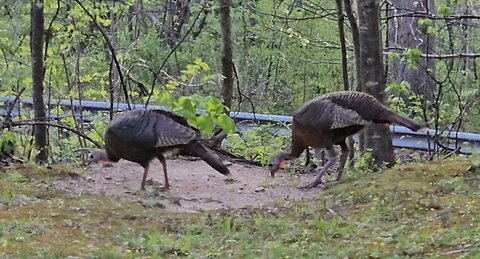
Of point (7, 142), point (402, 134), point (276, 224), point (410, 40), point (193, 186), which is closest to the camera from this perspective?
point (276, 224)

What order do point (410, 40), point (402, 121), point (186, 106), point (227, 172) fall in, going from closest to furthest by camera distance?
point (186, 106) < point (402, 121) < point (227, 172) < point (410, 40)

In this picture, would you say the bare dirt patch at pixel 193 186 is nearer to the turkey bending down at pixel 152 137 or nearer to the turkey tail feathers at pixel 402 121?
the turkey bending down at pixel 152 137

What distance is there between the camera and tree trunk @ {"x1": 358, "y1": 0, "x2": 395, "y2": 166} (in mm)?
9266

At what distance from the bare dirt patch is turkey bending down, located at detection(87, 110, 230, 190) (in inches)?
12.4

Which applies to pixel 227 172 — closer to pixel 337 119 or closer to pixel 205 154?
pixel 205 154

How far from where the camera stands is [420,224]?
20.3 ft

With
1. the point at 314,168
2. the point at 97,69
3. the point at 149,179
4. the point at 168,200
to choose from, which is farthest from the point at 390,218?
the point at 97,69

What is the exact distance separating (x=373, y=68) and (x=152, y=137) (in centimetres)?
268

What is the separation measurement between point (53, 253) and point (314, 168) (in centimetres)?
600

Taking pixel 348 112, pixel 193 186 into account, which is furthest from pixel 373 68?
pixel 193 186

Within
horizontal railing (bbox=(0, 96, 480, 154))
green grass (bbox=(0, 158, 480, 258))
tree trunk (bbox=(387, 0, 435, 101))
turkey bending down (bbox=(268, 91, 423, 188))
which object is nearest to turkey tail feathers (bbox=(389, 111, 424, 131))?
turkey bending down (bbox=(268, 91, 423, 188))

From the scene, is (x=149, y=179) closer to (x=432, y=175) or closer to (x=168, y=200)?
(x=168, y=200)

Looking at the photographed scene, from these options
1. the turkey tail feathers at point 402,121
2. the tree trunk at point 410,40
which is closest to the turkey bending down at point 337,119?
the turkey tail feathers at point 402,121

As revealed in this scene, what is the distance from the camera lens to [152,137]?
28.2 ft
